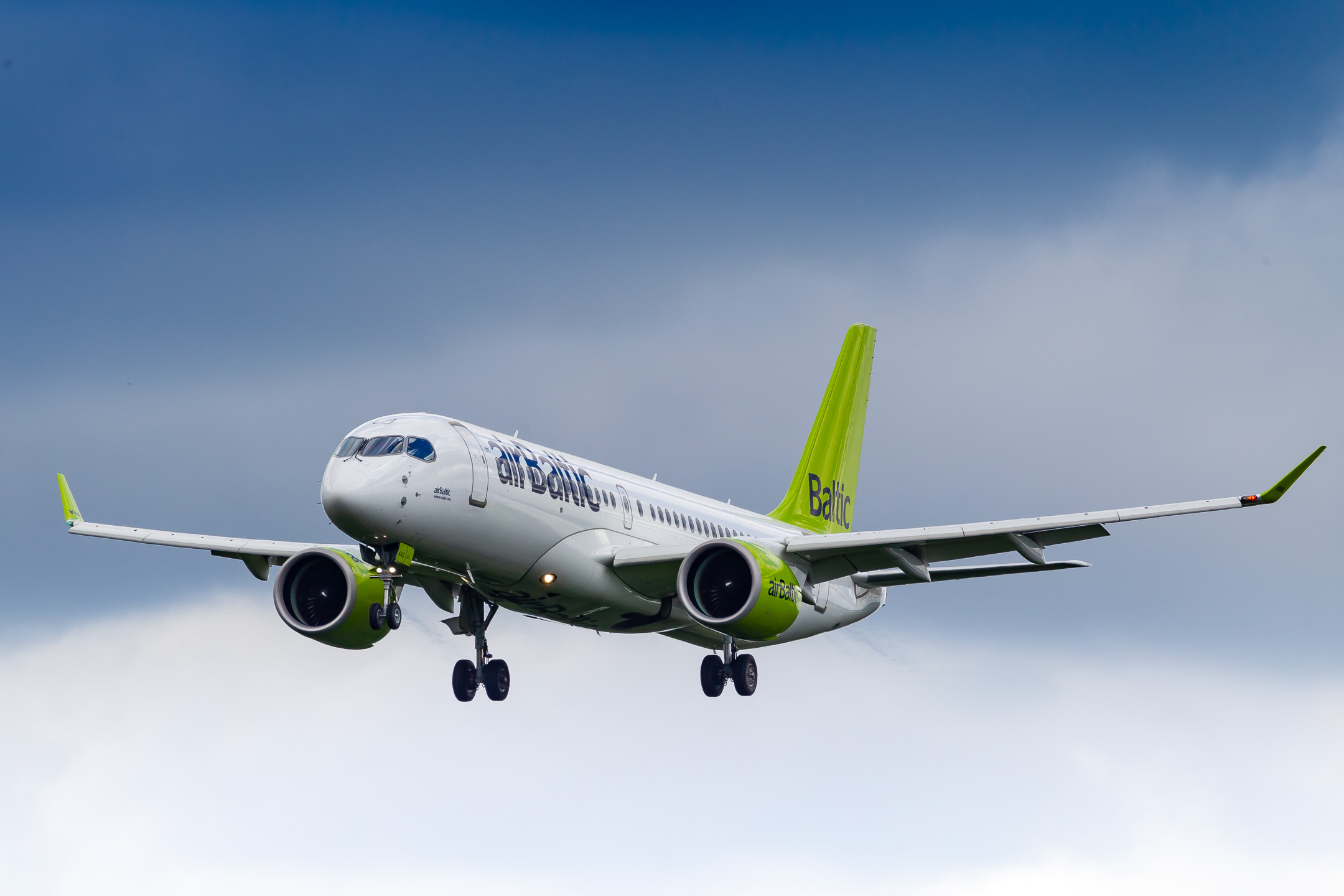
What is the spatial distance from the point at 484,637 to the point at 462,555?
6.74 metres

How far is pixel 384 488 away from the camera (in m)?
32.2

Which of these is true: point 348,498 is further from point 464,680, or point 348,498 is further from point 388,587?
point 464,680

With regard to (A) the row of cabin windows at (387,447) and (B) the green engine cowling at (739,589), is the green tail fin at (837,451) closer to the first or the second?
(B) the green engine cowling at (739,589)

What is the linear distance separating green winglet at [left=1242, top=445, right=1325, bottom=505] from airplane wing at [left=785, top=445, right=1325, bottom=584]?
2.58 ft

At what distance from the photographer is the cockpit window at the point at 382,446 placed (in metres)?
33.0

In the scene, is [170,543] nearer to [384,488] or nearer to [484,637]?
[484,637]

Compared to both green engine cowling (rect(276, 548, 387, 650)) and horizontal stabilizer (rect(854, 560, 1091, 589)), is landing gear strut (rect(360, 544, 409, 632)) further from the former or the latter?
horizontal stabilizer (rect(854, 560, 1091, 589))

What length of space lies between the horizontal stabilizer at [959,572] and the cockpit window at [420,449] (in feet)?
41.7

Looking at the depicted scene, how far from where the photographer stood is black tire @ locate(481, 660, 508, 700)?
133 feet

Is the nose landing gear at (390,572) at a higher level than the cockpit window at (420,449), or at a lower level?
lower

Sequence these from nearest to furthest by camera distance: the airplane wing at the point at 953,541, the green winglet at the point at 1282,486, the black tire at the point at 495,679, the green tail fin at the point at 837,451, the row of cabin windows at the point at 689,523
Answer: the green winglet at the point at 1282,486, the airplane wing at the point at 953,541, the black tire at the point at 495,679, the row of cabin windows at the point at 689,523, the green tail fin at the point at 837,451

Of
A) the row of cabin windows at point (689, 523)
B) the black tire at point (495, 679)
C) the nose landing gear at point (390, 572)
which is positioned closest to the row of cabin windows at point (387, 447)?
the nose landing gear at point (390, 572)

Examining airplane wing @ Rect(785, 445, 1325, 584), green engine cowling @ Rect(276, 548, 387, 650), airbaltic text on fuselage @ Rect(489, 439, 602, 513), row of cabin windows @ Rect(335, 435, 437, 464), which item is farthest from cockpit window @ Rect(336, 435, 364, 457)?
airplane wing @ Rect(785, 445, 1325, 584)

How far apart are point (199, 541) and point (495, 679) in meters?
9.04
